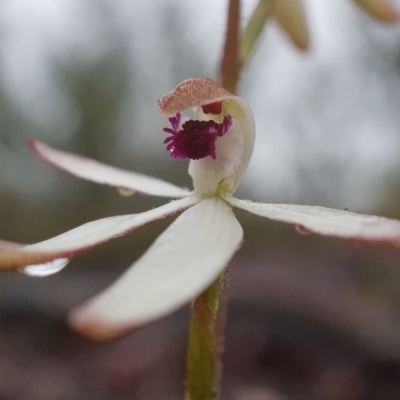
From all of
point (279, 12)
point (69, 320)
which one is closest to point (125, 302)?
point (69, 320)

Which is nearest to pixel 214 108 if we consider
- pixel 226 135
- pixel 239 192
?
pixel 226 135

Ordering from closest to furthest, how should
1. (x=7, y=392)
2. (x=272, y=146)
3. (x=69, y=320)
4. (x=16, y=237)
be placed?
(x=69, y=320), (x=7, y=392), (x=272, y=146), (x=16, y=237)

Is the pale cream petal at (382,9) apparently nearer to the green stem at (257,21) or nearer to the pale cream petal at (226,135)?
the green stem at (257,21)

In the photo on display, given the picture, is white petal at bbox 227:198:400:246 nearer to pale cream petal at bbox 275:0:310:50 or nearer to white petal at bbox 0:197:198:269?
white petal at bbox 0:197:198:269

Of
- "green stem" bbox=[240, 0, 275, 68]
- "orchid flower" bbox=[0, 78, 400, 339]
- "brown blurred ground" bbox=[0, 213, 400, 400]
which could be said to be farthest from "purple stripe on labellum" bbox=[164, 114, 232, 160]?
"brown blurred ground" bbox=[0, 213, 400, 400]

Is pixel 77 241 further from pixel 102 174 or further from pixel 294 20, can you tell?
pixel 294 20

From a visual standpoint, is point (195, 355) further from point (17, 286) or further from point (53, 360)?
point (17, 286)

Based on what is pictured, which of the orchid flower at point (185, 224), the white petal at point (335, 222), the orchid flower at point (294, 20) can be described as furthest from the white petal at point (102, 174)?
the orchid flower at point (294, 20)
